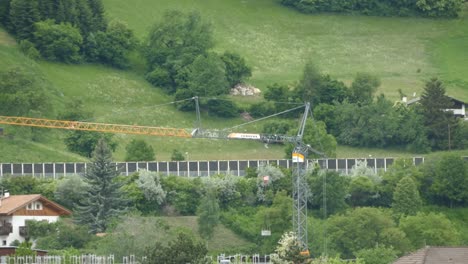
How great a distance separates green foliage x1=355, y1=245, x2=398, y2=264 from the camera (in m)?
124

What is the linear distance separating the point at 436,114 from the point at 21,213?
40.5 m

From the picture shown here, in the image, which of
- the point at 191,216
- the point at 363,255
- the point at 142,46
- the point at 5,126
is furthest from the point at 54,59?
the point at 363,255

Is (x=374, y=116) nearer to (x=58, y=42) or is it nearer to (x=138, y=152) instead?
(x=138, y=152)

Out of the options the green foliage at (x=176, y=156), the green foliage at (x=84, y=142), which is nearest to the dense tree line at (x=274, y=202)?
the green foliage at (x=176, y=156)

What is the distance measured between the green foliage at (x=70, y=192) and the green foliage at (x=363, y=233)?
17.1 m

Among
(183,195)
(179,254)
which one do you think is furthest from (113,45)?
(179,254)

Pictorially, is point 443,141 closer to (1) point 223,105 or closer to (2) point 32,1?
(1) point 223,105

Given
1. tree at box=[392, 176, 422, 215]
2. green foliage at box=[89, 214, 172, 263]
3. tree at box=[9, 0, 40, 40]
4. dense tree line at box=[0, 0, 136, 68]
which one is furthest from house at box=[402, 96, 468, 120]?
green foliage at box=[89, 214, 172, 263]

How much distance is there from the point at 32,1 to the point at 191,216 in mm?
48291

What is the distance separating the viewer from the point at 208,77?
177 metres

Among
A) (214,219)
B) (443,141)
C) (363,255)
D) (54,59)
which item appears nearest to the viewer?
(363,255)

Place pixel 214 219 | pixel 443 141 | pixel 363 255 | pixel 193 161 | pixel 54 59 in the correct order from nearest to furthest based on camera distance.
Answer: pixel 363 255 → pixel 214 219 → pixel 193 161 → pixel 443 141 → pixel 54 59

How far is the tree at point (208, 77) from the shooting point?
177 m

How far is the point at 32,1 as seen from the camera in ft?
620
